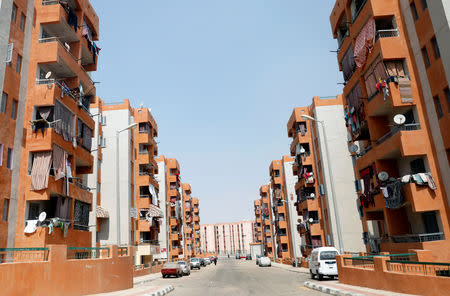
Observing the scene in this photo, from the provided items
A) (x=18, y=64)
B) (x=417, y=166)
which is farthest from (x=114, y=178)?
(x=417, y=166)

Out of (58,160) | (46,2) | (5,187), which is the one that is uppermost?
(46,2)

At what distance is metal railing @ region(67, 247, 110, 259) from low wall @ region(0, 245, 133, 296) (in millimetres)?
A: 422

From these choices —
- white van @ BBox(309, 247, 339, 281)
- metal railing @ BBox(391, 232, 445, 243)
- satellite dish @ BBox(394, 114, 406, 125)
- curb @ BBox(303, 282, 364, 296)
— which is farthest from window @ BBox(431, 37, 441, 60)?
white van @ BBox(309, 247, 339, 281)

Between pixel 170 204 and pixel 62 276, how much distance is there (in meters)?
55.8

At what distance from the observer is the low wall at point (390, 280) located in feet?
38.6

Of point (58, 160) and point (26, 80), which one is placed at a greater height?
point (26, 80)

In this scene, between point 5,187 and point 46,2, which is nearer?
point 5,187

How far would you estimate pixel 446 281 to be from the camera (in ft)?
36.6

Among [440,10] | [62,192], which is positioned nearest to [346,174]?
[440,10]

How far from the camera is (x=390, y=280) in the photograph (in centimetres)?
1494

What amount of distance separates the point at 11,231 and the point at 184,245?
77617mm

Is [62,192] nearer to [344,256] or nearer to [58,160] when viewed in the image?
[58,160]

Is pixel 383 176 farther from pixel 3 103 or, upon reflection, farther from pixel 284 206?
pixel 284 206

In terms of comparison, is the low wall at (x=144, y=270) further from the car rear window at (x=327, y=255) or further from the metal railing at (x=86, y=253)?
the car rear window at (x=327, y=255)
